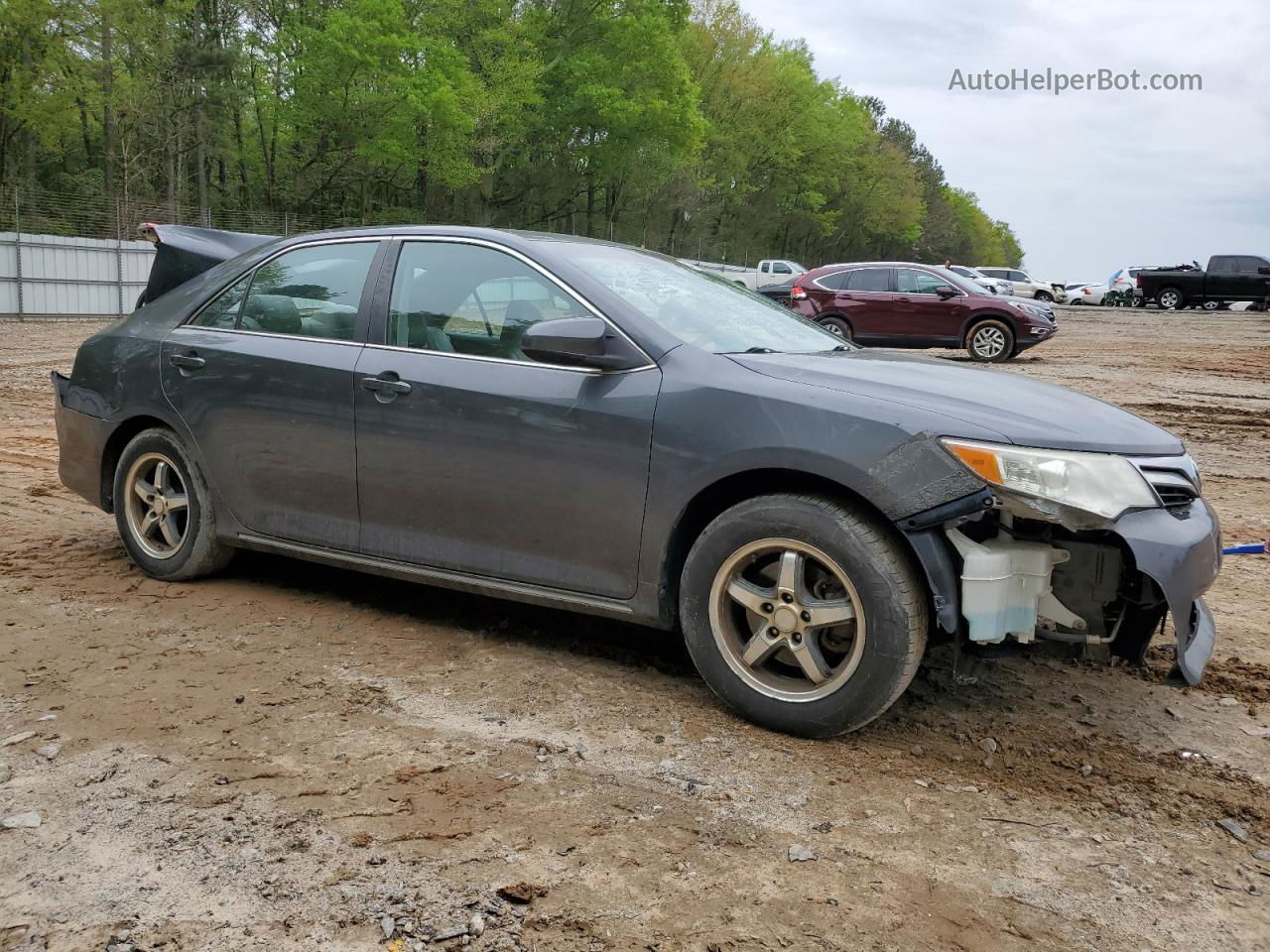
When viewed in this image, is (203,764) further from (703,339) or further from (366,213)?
(366,213)

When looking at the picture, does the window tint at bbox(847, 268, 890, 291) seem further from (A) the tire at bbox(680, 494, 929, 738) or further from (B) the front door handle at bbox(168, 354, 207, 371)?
(A) the tire at bbox(680, 494, 929, 738)

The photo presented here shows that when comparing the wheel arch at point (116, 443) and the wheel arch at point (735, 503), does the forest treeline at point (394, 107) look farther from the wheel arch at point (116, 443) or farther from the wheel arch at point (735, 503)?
the wheel arch at point (735, 503)

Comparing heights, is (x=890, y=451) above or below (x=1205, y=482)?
above

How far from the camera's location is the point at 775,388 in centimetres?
347

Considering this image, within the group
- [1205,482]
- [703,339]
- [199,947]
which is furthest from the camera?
[1205,482]

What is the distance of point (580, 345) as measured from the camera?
12.0ft

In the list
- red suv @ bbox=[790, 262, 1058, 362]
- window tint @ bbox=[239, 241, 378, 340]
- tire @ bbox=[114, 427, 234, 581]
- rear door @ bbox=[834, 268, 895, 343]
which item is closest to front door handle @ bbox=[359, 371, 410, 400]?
window tint @ bbox=[239, 241, 378, 340]

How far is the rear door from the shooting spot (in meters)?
18.5

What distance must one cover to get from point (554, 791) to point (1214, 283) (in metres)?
A: 40.3

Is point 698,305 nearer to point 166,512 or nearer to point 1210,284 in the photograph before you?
point 166,512

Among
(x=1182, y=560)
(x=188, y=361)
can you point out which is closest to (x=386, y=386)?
(x=188, y=361)

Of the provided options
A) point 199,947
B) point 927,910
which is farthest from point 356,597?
point 927,910

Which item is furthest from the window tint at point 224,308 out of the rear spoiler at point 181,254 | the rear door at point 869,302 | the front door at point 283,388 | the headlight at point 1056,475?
the rear door at point 869,302

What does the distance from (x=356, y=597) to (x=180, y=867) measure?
7.51 ft
